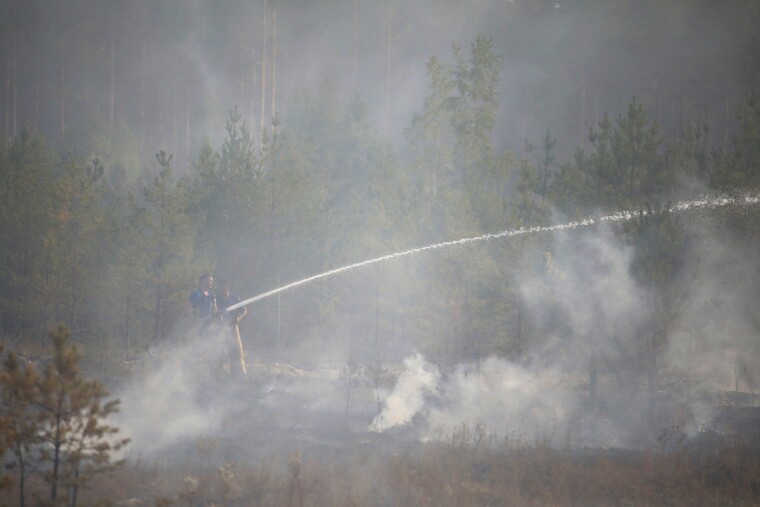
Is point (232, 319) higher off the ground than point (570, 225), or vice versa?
point (570, 225)

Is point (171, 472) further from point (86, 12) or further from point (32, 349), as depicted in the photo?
point (86, 12)

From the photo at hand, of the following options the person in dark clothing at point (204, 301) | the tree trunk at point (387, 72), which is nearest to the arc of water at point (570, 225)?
the person in dark clothing at point (204, 301)

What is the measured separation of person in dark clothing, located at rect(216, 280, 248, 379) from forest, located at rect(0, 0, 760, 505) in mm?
704

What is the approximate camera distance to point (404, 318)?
24.5 m

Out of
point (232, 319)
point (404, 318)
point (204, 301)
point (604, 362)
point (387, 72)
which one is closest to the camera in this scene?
point (204, 301)

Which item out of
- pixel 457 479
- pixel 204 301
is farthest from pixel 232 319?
pixel 457 479

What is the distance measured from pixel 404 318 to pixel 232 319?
966 centimetres

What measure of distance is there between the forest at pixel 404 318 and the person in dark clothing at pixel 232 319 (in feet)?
2.31

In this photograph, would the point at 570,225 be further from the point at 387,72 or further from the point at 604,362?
the point at 387,72

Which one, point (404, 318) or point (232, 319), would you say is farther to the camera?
point (404, 318)

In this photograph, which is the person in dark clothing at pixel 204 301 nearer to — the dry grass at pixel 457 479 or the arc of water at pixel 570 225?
the arc of water at pixel 570 225

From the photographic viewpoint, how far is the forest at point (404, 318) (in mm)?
11531

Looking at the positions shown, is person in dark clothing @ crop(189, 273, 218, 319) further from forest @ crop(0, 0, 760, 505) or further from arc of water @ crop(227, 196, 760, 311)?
arc of water @ crop(227, 196, 760, 311)

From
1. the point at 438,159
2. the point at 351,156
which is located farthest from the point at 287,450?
the point at 351,156
